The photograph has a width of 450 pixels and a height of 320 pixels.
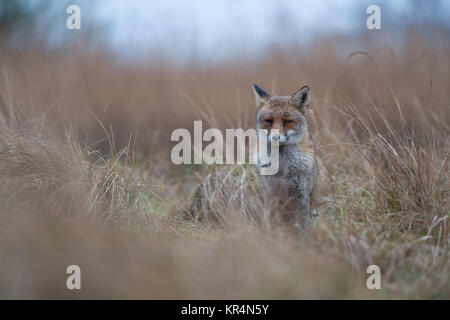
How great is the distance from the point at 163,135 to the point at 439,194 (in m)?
5.88

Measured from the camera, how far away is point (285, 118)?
3.62 m

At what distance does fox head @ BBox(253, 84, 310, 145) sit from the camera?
3.58 meters

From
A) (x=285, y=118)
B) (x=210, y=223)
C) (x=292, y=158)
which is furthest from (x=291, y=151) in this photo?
(x=210, y=223)

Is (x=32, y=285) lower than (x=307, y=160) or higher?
lower

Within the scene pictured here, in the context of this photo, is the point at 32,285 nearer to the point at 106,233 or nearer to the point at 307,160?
the point at 106,233

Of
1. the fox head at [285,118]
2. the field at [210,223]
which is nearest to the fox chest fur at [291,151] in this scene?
the fox head at [285,118]

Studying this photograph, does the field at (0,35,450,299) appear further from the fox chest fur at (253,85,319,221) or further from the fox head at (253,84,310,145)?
the fox head at (253,84,310,145)

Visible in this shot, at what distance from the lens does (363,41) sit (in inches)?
370

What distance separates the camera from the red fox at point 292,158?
3650 mm

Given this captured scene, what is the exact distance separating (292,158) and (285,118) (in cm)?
43

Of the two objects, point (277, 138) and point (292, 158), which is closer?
point (277, 138)

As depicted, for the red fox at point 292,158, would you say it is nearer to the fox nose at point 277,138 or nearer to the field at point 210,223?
the fox nose at point 277,138

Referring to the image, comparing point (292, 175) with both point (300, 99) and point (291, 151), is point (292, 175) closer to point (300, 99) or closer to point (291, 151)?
point (291, 151)
